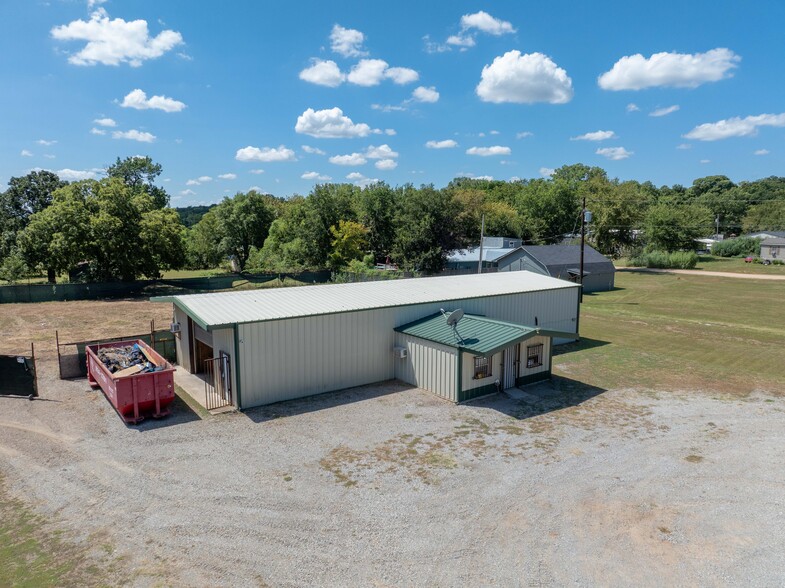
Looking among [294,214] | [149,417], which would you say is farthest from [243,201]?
[149,417]

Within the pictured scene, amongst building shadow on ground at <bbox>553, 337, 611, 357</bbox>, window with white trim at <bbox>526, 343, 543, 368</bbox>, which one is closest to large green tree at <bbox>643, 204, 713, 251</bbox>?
building shadow on ground at <bbox>553, 337, 611, 357</bbox>

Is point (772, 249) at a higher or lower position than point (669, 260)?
higher

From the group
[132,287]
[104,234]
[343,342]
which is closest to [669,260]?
[343,342]

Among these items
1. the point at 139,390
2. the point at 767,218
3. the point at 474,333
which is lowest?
the point at 139,390

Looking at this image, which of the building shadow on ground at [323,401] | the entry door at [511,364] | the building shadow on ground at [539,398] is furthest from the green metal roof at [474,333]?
the building shadow on ground at [323,401]

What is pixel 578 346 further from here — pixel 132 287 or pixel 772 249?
pixel 772 249

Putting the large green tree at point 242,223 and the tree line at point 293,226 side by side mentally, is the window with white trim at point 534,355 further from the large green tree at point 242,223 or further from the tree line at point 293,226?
Answer: the large green tree at point 242,223
